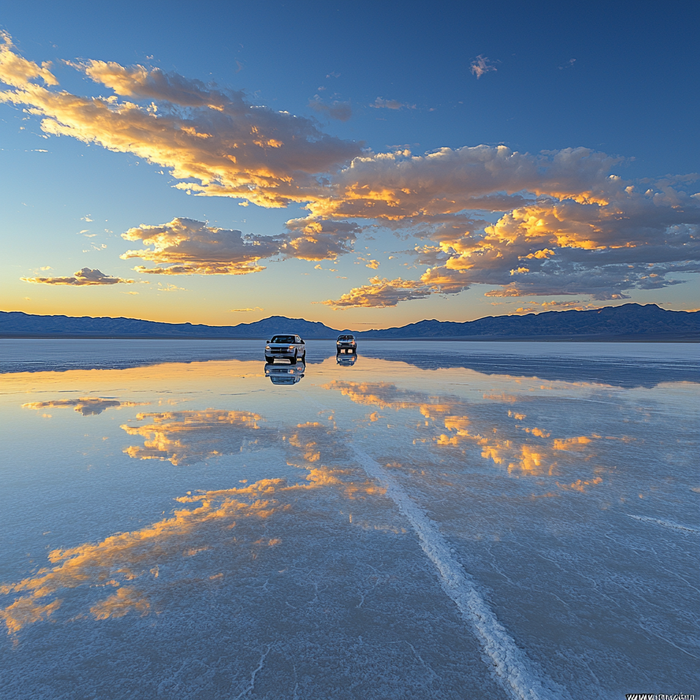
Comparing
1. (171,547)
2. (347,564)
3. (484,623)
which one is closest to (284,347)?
(171,547)

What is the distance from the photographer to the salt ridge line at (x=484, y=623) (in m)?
2.82

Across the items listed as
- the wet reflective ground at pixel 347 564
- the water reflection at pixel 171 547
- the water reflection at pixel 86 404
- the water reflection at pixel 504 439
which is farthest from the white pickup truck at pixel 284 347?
the water reflection at pixel 171 547

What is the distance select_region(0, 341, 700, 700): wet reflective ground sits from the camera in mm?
2959

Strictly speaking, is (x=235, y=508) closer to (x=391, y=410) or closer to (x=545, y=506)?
(x=545, y=506)

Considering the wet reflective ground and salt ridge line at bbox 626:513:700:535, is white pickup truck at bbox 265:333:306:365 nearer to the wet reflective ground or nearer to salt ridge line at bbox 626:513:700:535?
the wet reflective ground

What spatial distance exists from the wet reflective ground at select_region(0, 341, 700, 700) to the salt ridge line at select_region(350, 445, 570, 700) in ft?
0.05

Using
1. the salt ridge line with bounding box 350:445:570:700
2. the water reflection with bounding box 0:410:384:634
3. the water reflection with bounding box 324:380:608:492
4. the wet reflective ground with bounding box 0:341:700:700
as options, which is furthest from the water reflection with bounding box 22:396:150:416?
the salt ridge line with bounding box 350:445:570:700

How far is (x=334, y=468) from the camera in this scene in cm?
752

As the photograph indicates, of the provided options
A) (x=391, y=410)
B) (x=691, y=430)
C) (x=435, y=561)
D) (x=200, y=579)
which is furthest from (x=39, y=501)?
(x=691, y=430)

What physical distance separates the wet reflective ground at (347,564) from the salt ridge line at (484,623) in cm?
2

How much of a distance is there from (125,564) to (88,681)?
5.04 ft

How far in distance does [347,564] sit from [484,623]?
1.37 m

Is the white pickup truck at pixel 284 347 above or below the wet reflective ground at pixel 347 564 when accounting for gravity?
above

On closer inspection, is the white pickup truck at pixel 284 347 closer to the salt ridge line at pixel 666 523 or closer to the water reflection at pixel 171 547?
the water reflection at pixel 171 547
